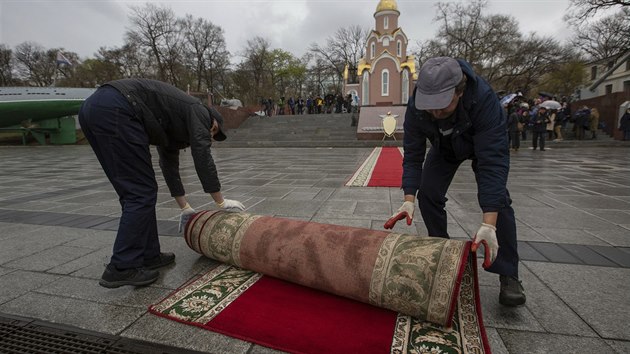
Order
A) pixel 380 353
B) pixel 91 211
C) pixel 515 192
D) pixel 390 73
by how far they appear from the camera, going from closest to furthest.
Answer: pixel 380 353 → pixel 91 211 → pixel 515 192 → pixel 390 73

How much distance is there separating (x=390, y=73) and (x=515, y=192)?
81.0 feet

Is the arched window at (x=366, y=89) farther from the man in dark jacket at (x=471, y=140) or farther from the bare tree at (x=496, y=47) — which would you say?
the man in dark jacket at (x=471, y=140)

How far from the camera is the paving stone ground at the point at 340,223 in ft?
5.69

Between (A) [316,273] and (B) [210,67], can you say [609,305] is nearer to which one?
(A) [316,273]

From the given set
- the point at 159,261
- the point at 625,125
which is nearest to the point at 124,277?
the point at 159,261

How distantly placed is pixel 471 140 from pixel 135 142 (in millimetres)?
2161

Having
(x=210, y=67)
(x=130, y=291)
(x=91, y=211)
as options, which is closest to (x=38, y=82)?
(x=210, y=67)

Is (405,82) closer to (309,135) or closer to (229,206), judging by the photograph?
Result: (309,135)

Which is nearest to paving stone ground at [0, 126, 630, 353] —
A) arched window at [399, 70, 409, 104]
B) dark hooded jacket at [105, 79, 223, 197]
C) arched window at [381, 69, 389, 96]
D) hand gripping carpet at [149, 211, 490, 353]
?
hand gripping carpet at [149, 211, 490, 353]

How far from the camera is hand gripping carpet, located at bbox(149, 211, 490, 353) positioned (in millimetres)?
1658

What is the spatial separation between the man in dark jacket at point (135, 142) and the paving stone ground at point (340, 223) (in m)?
0.23

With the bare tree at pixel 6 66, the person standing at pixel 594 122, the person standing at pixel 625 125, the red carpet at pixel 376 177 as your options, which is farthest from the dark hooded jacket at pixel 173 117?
the bare tree at pixel 6 66

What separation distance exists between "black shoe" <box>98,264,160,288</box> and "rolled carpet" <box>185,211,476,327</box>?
0.44 m

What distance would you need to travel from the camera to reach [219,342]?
1644 mm
